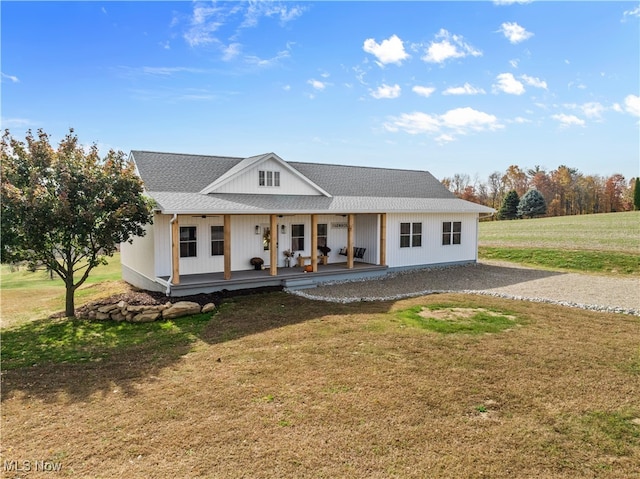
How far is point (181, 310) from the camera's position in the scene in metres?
10.8

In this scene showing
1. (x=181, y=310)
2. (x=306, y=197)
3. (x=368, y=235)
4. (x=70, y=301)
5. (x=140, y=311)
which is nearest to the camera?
(x=140, y=311)

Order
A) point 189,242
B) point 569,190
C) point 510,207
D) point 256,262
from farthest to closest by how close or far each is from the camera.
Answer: point 569,190
point 510,207
point 256,262
point 189,242

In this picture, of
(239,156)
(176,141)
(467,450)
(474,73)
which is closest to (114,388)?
(467,450)

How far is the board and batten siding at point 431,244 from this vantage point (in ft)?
57.1

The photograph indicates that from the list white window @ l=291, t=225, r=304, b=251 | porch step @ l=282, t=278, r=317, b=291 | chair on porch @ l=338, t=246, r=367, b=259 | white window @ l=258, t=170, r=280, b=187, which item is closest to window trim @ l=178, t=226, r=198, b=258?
white window @ l=258, t=170, r=280, b=187

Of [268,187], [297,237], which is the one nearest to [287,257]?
[297,237]

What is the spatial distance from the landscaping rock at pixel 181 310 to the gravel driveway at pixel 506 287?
3760 mm

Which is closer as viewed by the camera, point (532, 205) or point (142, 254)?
point (142, 254)

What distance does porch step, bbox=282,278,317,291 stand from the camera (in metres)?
14.1

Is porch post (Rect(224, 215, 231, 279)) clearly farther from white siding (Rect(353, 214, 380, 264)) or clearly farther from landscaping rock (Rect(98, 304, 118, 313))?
white siding (Rect(353, 214, 380, 264))

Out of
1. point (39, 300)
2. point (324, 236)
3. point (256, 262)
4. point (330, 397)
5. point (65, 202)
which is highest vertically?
point (65, 202)

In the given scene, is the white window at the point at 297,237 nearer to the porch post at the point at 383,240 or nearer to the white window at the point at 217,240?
the white window at the point at 217,240

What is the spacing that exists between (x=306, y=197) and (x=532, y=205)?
46.4m

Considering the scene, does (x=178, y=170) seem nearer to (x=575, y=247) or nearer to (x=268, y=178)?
(x=268, y=178)
